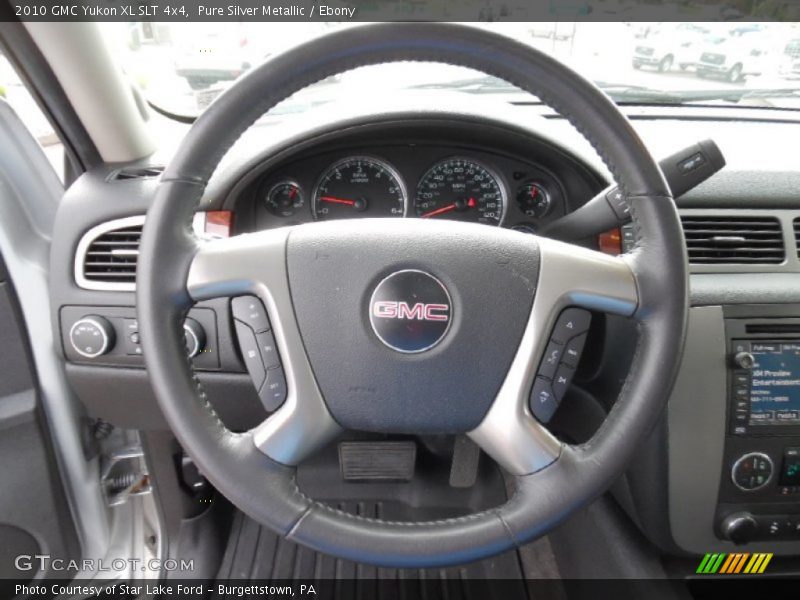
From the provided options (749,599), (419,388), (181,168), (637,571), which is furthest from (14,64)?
(749,599)

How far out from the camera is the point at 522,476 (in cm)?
84

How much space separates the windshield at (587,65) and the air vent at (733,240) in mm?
436

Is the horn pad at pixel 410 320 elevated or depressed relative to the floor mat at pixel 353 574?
→ elevated

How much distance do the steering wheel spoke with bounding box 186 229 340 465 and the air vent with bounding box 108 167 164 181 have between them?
56cm

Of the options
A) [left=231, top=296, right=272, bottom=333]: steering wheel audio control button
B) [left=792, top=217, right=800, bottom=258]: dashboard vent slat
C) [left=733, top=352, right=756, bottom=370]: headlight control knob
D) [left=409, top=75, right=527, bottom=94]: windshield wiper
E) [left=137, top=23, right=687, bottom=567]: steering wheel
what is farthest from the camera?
[left=409, top=75, right=527, bottom=94]: windshield wiper

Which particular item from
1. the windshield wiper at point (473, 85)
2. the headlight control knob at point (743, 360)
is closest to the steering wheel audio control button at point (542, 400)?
the headlight control knob at point (743, 360)

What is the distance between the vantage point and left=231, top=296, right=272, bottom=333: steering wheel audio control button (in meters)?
0.90

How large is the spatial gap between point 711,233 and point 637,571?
74 cm

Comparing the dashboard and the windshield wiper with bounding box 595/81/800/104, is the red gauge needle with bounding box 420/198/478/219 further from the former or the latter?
the windshield wiper with bounding box 595/81/800/104

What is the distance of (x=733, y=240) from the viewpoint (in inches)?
50.6

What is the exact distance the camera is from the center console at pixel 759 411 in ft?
4.01

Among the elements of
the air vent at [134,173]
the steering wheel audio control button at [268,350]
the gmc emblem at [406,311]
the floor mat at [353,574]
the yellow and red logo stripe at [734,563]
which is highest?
the air vent at [134,173]

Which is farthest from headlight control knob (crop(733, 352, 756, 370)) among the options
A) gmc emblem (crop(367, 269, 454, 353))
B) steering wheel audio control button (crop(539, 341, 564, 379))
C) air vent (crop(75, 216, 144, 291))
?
air vent (crop(75, 216, 144, 291))

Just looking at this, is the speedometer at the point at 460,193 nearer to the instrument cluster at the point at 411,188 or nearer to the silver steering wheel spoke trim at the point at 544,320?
the instrument cluster at the point at 411,188
